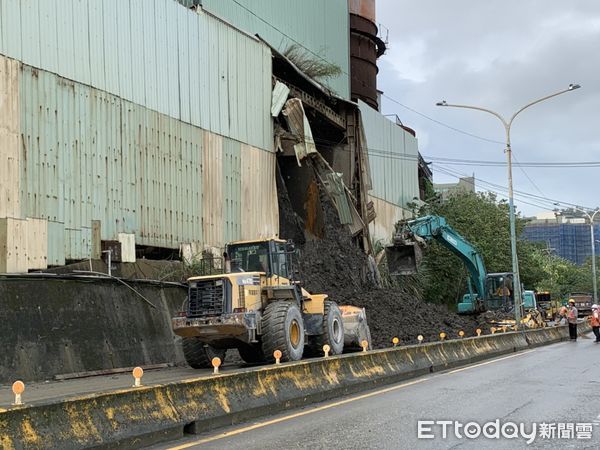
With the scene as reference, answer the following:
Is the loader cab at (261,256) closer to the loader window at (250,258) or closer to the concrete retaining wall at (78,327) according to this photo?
the loader window at (250,258)

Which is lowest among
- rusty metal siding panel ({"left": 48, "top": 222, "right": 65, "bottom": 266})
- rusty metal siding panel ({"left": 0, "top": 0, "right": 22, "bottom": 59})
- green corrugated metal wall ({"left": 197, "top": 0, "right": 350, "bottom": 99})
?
rusty metal siding panel ({"left": 48, "top": 222, "right": 65, "bottom": 266})

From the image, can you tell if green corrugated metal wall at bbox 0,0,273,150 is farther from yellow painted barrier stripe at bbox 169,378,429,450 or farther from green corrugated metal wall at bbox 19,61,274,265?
yellow painted barrier stripe at bbox 169,378,429,450

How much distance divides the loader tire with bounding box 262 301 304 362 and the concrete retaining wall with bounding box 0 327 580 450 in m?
1.89

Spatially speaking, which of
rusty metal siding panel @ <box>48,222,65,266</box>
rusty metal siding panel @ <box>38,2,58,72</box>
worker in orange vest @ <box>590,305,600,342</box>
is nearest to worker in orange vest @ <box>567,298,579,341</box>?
worker in orange vest @ <box>590,305,600,342</box>

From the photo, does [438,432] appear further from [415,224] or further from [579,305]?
[579,305]

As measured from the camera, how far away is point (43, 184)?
16922 millimetres

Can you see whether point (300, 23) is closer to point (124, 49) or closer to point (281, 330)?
point (124, 49)

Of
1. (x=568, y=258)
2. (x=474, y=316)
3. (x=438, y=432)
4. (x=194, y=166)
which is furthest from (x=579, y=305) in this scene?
(x=568, y=258)

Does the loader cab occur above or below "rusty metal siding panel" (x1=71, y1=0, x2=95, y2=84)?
below

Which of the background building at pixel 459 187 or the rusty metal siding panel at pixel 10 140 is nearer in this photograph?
the rusty metal siding panel at pixel 10 140

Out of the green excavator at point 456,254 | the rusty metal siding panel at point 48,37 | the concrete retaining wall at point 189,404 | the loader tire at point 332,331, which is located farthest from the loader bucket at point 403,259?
the rusty metal siding panel at point 48,37

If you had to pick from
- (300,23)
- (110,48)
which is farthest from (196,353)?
(300,23)

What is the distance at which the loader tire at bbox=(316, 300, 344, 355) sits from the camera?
17078 millimetres

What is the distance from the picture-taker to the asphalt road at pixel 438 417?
781 cm
